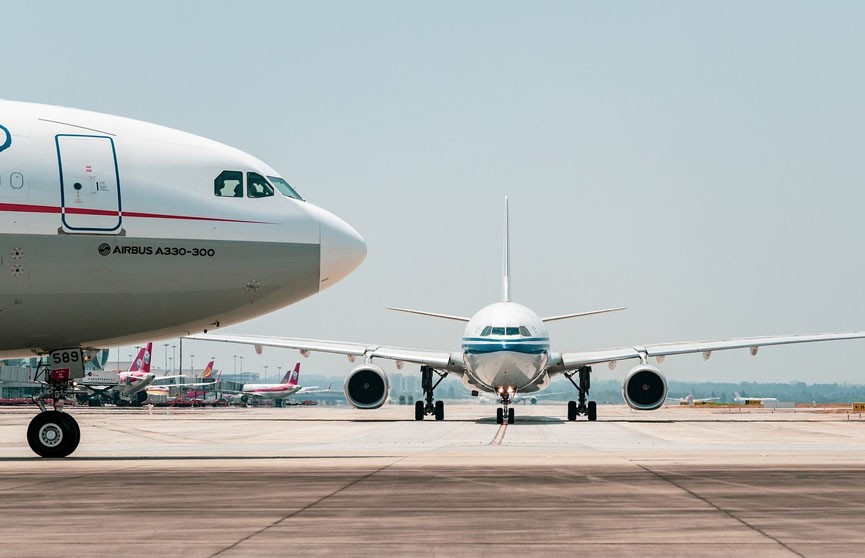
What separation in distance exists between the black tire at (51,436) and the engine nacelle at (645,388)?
22.5 metres

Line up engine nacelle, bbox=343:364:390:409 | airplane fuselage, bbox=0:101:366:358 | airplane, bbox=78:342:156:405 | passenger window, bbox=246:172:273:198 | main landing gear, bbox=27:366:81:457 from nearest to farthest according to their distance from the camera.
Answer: airplane fuselage, bbox=0:101:366:358, main landing gear, bbox=27:366:81:457, passenger window, bbox=246:172:273:198, engine nacelle, bbox=343:364:390:409, airplane, bbox=78:342:156:405

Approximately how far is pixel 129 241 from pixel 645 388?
23.6 m

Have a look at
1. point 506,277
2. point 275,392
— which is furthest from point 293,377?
point 506,277

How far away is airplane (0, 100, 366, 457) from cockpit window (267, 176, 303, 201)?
34mm

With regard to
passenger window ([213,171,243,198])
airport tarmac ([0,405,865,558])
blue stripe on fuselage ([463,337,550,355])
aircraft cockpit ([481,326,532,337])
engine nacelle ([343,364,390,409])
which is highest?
passenger window ([213,171,243,198])

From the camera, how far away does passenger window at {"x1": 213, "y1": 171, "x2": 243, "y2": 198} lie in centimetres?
1778

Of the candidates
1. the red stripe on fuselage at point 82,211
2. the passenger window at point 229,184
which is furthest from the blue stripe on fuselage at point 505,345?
the red stripe on fuselage at point 82,211

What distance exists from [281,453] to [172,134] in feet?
20.6

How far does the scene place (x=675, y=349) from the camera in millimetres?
39156

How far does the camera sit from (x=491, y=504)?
416 inches

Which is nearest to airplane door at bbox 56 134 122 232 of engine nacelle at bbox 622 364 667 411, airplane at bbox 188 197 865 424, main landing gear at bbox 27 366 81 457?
main landing gear at bbox 27 366 81 457

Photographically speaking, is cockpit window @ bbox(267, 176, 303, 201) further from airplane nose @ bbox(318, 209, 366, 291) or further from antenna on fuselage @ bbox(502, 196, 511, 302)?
antenna on fuselage @ bbox(502, 196, 511, 302)

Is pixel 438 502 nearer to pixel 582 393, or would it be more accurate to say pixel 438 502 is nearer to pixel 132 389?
pixel 582 393

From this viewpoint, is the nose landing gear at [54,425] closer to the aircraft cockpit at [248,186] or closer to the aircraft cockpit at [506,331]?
the aircraft cockpit at [248,186]
